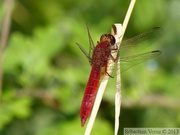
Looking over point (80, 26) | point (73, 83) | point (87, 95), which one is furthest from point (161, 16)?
point (87, 95)

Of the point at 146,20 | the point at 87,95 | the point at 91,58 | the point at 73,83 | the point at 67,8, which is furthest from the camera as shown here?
the point at 67,8

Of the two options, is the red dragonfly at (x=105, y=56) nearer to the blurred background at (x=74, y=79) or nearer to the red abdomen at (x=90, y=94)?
the red abdomen at (x=90, y=94)

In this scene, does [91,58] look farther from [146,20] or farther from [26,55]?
[146,20]

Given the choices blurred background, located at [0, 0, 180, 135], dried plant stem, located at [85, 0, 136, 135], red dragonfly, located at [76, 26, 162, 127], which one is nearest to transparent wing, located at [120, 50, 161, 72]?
red dragonfly, located at [76, 26, 162, 127]

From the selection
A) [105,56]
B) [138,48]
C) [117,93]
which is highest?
[138,48]

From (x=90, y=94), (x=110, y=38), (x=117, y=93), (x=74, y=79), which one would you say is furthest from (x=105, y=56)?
(x=74, y=79)

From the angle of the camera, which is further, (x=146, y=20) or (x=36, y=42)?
(x=146, y=20)

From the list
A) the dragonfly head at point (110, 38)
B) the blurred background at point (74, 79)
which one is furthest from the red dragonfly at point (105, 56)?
the blurred background at point (74, 79)

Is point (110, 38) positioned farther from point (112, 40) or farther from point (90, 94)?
point (90, 94)
